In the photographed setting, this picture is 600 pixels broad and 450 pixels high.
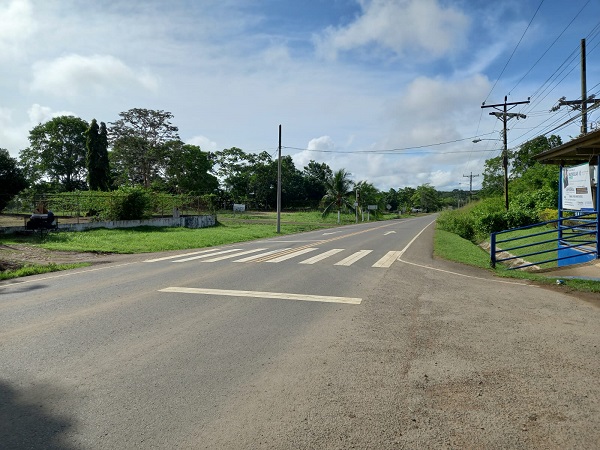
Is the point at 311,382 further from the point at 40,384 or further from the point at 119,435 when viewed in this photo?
the point at 40,384

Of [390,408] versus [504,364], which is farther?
[504,364]

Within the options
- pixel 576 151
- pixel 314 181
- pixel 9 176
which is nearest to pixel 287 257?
pixel 576 151

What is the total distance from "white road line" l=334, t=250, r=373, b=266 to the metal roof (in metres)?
6.69

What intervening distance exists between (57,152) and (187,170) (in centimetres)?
1733

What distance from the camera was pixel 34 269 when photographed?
11430 mm

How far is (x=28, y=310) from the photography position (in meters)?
6.84

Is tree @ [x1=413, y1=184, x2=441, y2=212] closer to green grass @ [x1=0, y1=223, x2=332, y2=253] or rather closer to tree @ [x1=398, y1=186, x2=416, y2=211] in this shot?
Answer: tree @ [x1=398, y1=186, x2=416, y2=211]

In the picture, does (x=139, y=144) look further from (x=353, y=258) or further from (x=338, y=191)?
(x=353, y=258)

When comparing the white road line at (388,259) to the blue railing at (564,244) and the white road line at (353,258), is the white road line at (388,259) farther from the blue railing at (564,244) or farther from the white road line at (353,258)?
the blue railing at (564,244)

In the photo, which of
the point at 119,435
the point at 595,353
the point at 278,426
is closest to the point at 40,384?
the point at 119,435

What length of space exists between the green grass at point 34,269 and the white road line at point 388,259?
9.43 metres

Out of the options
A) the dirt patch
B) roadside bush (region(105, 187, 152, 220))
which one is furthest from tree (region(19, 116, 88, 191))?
the dirt patch

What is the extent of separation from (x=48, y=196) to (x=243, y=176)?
55512mm

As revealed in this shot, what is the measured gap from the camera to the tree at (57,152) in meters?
53.5
